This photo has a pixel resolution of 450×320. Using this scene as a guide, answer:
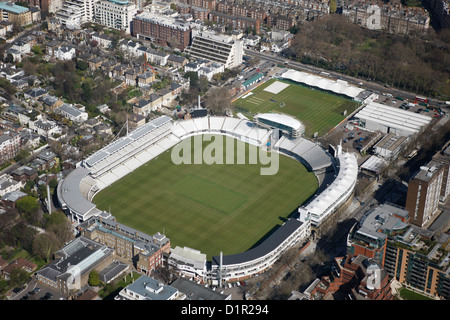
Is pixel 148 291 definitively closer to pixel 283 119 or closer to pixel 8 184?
pixel 8 184

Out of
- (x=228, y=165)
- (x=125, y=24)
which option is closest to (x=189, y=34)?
(x=125, y=24)

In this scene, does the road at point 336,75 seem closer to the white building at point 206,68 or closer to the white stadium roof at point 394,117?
the white stadium roof at point 394,117

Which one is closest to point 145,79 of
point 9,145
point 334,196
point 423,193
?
point 9,145

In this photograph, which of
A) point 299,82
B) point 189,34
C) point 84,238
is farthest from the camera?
point 189,34

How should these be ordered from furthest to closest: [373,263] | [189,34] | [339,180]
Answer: [189,34] → [339,180] → [373,263]

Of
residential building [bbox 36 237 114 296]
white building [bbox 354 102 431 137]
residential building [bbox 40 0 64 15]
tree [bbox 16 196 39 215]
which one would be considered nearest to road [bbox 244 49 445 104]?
white building [bbox 354 102 431 137]

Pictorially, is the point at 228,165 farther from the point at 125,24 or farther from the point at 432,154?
the point at 125,24

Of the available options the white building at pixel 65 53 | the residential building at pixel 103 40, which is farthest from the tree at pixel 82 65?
the residential building at pixel 103 40
